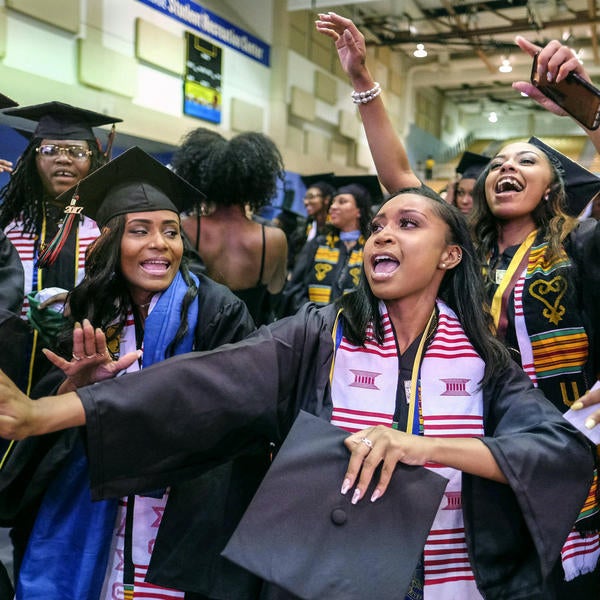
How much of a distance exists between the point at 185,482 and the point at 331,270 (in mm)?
4141

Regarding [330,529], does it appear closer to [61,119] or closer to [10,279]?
[10,279]

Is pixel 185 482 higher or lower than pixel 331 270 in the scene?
lower

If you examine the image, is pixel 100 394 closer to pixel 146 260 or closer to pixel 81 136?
Answer: pixel 146 260

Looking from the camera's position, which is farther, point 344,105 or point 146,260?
point 344,105

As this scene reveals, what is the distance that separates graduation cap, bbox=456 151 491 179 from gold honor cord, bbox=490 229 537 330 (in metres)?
2.11

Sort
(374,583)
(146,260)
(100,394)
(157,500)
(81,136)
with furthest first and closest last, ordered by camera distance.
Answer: (81,136) → (146,260) → (157,500) → (100,394) → (374,583)

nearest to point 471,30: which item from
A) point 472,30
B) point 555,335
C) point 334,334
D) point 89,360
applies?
point 472,30

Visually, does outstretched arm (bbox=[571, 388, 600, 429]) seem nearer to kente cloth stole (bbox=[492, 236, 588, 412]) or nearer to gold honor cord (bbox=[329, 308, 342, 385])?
kente cloth stole (bbox=[492, 236, 588, 412])

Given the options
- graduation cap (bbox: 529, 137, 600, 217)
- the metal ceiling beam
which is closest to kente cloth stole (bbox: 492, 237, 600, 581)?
graduation cap (bbox: 529, 137, 600, 217)

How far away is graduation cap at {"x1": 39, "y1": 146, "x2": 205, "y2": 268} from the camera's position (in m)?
2.14

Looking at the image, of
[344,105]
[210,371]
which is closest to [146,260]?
[210,371]

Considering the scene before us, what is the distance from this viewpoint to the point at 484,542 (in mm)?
1559

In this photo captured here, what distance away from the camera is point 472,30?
1385 cm

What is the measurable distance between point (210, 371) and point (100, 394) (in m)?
0.28
